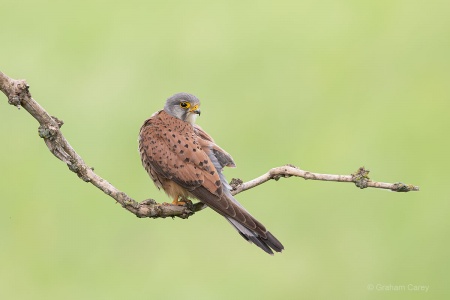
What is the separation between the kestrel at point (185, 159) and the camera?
10.9 feet

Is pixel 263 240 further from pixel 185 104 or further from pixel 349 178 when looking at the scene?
pixel 185 104

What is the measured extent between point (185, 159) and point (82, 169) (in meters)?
0.99

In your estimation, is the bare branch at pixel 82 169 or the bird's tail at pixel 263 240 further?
the bird's tail at pixel 263 240

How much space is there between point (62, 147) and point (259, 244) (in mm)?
1049

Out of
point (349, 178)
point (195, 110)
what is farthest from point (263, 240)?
point (195, 110)

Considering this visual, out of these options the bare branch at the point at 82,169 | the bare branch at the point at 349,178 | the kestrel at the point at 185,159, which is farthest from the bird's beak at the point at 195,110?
the bare branch at the point at 82,169

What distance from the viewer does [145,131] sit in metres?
3.71

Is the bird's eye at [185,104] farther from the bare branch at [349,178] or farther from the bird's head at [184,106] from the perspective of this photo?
the bare branch at [349,178]

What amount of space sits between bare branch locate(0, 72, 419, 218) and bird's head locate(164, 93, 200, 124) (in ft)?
3.01

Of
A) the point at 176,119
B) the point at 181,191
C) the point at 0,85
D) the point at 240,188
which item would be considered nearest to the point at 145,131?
the point at 176,119

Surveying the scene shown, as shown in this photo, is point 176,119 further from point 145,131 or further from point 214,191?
point 214,191

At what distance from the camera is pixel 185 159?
3.51 metres

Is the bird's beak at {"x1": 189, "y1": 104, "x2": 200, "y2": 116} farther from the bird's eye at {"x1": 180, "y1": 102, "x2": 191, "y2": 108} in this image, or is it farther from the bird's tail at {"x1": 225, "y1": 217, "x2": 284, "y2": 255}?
the bird's tail at {"x1": 225, "y1": 217, "x2": 284, "y2": 255}

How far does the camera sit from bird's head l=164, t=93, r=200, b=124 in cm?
369
